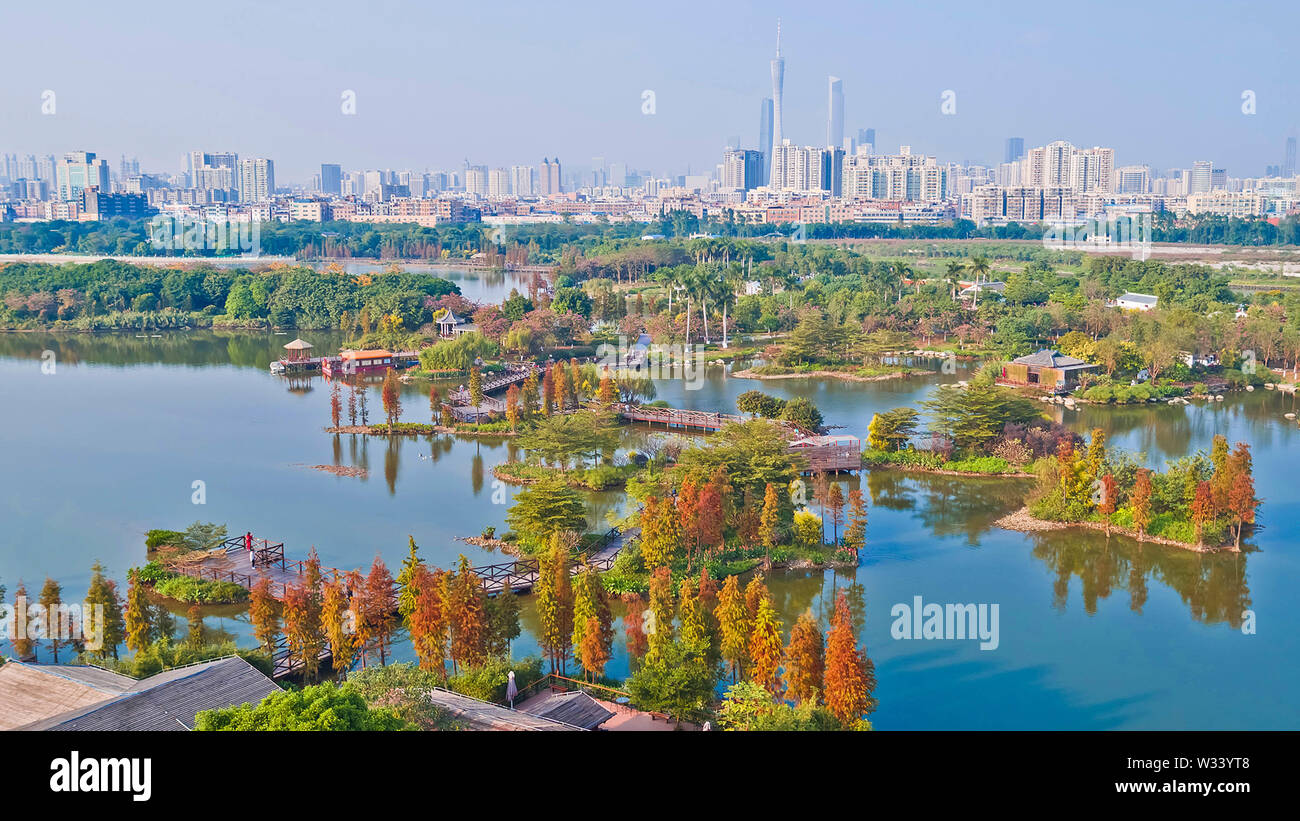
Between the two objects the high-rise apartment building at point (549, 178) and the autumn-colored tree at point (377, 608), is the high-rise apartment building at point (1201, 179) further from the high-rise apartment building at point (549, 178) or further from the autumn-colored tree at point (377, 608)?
the autumn-colored tree at point (377, 608)

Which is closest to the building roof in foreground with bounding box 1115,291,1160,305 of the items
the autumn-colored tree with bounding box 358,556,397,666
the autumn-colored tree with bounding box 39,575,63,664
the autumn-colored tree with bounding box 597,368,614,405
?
the autumn-colored tree with bounding box 597,368,614,405

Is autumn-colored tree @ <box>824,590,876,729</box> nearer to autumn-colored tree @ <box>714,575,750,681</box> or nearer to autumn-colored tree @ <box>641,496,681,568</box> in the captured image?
autumn-colored tree @ <box>714,575,750,681</box>

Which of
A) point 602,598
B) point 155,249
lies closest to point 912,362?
point 602,598

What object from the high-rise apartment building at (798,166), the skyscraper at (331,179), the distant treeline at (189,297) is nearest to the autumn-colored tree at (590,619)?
the distant treeline at (189,297)

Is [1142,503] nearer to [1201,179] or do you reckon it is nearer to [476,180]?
[1201,179]

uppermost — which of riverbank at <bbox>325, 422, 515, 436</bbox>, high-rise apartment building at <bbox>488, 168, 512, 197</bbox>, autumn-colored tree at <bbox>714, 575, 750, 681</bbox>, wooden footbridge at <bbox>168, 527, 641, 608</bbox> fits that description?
high-rise apartment building at <bbox>488, 168, 512, 197</bbox>

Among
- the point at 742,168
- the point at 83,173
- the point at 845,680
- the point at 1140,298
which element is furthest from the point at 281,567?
the point at 742,168
